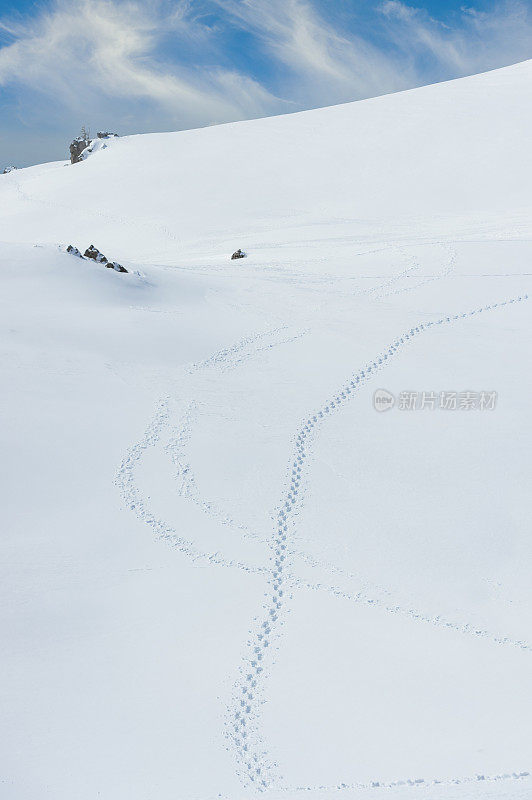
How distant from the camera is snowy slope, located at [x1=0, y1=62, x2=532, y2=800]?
523cm

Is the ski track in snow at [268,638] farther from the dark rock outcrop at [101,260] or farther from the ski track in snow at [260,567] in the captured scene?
the dark rock outcrop at [101,260]

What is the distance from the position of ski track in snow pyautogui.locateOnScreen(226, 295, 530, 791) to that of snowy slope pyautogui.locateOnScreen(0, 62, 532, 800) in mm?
26

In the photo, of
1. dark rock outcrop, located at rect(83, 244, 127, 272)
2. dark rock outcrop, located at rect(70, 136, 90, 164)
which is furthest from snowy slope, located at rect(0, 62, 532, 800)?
dark rock outcrop, located at rect(70, 136, 90, 164)

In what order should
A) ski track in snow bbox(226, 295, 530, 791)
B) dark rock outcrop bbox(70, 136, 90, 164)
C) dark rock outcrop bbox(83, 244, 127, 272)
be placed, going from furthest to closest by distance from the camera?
1. dark rock outcrop bbox(70, 136, 90, 164)
2. dark rock outcrop bbox(83, 244, 127, 272)
3. ski track in snow bbox(226, 295, 530, 791)

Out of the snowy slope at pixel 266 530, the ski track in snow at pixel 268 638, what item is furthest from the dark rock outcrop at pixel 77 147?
the ski track in snow at pixel 268 638

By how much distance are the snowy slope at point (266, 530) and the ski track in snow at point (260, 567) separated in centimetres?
3

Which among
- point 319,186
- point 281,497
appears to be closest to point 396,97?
point 319,186

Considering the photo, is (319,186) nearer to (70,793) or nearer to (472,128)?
(472,128)

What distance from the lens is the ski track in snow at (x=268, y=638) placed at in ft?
16.9

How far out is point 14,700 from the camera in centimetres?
552

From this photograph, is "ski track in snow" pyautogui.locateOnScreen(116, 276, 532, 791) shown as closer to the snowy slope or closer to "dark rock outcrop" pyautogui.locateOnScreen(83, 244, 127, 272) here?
the snowy slope

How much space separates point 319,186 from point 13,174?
105 ft

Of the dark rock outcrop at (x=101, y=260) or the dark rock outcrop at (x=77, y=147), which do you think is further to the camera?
the dark rock outcrop at (x=77, y=147)

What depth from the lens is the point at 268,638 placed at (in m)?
6.38
